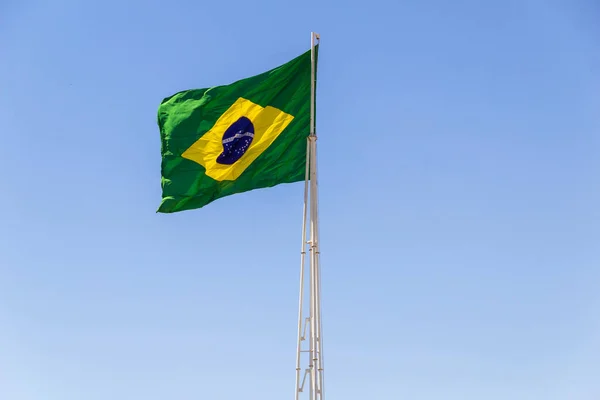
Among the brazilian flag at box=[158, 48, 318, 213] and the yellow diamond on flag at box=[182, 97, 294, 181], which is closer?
the brazilian flag at box=[158, 48, 318, 213]

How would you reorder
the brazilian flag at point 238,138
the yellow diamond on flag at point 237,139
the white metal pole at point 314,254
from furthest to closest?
the yellow diamond on flag at point 237,139 < the brazilian flag at point 238,138 < the white metal pole at point 314,254

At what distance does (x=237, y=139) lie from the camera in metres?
23.7

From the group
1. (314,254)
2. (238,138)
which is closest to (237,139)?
(238,138)

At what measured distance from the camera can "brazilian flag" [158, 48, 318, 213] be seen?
23.2 m

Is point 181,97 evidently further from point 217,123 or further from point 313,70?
point 313,70

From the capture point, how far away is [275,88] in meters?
23.5

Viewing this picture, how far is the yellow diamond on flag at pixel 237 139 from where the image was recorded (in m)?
23.4

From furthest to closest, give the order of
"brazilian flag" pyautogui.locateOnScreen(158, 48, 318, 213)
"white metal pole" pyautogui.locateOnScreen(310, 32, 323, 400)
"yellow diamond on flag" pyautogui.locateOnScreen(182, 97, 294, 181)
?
"yellow diamond on flag" pyautogui.locateOnScreen(182, 97, 294, 181)
"brazilian flag" pyautogui.locateOnScreen(158, 48, 318, 213)
"white metal pole" pyautogui.locateOnScreen(310, 32, 323, 400)

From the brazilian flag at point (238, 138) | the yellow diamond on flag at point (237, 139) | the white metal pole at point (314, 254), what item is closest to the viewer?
the white metal pole at point (314, 254)

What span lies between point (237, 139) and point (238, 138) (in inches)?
1.7

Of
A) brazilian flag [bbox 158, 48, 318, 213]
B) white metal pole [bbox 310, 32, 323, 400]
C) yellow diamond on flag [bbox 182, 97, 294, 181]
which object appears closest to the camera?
white metal pole [bbox 310, 32, 323, 400]

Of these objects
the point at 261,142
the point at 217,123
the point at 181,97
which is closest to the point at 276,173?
the point at 261,142

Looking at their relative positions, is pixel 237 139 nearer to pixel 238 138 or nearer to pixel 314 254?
pixel 238 138

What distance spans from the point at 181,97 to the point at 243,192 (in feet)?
12.2
